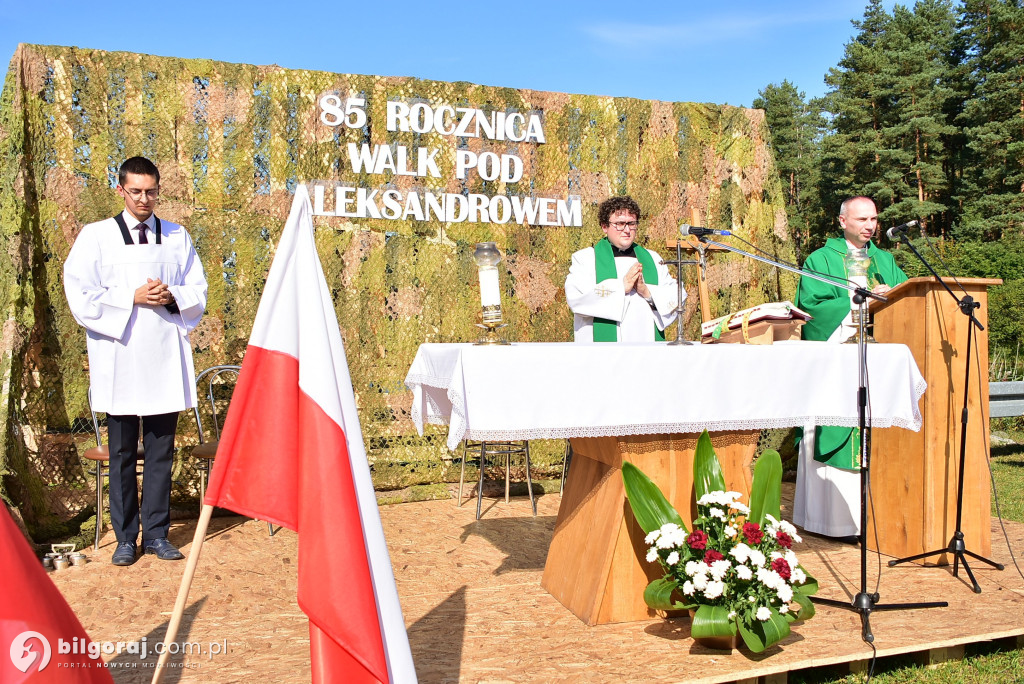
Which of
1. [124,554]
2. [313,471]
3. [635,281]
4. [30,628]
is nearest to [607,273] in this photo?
[635,281]

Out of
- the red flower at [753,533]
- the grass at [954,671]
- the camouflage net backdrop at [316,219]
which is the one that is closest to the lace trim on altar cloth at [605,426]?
the red flower at [753,533]

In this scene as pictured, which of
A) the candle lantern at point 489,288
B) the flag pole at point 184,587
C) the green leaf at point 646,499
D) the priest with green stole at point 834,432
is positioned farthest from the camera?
the priest with green stole at point 834,432

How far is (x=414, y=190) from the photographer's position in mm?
6656

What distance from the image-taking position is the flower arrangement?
3.38m

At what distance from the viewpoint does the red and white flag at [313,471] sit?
216 cm

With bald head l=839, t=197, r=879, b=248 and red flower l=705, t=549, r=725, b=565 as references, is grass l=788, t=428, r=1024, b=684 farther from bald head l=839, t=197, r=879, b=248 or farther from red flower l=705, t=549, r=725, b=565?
bald head l=839, t=197, r=879, b=248

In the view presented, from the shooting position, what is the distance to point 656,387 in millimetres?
3771

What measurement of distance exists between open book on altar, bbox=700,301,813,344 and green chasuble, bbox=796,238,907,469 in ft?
3.89

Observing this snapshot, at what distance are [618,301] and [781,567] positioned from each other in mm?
2056

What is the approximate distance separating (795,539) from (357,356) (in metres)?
3.81

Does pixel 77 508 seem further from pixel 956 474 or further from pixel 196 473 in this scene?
pixel 956 474

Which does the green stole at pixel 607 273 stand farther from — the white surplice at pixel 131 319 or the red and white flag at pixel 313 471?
the red and white flag at pixel 313 471

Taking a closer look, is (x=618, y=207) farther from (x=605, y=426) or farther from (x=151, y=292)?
(x=151, y=292)

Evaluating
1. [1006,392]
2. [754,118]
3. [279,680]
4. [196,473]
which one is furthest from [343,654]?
[1006,392]
